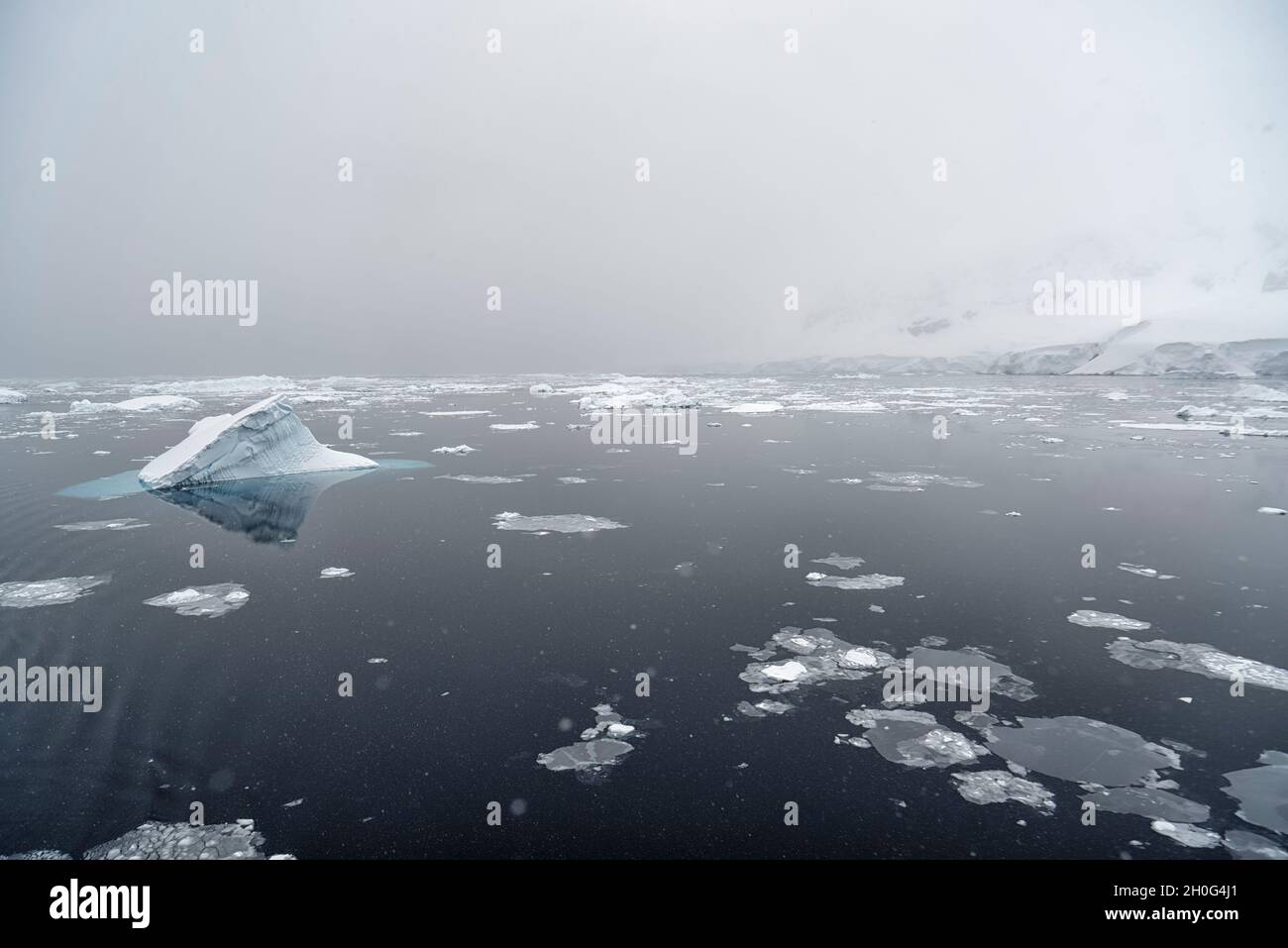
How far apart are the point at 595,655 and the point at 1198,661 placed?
475cm

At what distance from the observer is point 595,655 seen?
5102mm

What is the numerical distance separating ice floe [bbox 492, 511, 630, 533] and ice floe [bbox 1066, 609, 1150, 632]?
5512mm

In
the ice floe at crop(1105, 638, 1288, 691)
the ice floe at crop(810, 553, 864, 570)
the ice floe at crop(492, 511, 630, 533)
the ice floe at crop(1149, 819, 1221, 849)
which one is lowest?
the ice floe at crop(1149, 819, 1221, 849)

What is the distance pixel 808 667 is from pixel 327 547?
6326 millimetres

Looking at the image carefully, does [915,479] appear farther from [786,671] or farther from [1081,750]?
[1081,750]

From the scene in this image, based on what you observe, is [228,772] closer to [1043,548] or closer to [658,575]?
[658,575]

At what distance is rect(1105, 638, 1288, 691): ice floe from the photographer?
15.2 ft

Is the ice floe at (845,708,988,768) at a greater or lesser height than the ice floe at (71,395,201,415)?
lesser

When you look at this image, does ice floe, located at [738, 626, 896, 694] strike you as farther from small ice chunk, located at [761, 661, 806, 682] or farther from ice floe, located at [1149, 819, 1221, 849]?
ice floe, located at [1149, 819, 1221, 849]

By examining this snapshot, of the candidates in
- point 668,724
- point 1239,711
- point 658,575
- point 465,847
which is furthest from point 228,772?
point 1239,711

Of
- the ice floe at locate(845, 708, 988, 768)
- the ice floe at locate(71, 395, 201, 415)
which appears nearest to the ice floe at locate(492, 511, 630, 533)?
the ice floe at locate(845, 708, 988, 768)

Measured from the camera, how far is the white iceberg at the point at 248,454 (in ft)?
40.4

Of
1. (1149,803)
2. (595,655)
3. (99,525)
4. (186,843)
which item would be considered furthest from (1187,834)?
(99,525)

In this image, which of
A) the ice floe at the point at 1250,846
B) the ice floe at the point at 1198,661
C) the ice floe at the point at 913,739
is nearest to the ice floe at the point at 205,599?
the ice floe at the point at 913,739
